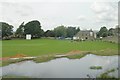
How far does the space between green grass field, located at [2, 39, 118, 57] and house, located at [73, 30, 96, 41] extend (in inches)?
23.0

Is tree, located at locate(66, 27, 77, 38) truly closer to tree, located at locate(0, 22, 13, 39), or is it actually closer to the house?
the house

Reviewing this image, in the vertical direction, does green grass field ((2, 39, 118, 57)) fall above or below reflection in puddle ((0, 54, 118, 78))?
above

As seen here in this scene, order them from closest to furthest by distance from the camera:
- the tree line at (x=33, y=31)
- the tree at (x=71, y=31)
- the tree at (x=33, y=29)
A: the tree line at (x=33, y=31) < the tree at (x=33, y=29) < the tree at (x=71, y=31)

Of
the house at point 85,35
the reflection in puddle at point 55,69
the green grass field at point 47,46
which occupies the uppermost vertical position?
the house at point 85,35

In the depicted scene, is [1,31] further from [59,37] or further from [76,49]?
[76,49]

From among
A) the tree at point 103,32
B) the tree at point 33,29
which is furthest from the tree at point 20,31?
the tree at point 103,32

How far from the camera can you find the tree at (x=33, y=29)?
13402 mm

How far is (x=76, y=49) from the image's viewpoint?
43.0 feet

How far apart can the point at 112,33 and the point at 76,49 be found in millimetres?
3278

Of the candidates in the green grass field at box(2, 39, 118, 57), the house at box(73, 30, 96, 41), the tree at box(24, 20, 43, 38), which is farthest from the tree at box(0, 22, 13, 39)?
the house at box(73, 30, 96, 41)

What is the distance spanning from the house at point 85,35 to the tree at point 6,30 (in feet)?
14.4

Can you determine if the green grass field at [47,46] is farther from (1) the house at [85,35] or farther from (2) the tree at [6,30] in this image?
(1) the house at [85,35]

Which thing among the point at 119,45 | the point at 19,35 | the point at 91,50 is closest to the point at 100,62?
the point at 91,50

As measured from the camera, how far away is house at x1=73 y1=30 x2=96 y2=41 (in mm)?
14502
